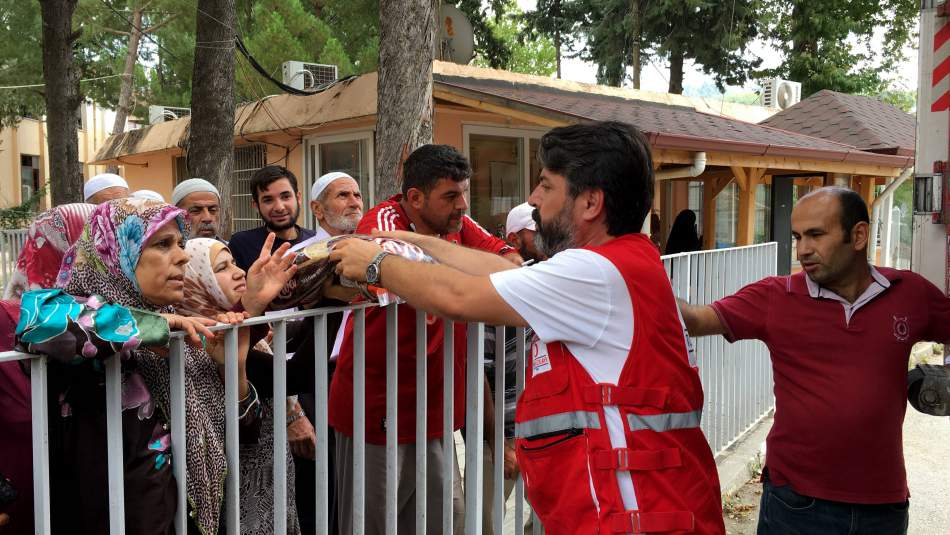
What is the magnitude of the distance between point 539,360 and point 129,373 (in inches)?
40.3

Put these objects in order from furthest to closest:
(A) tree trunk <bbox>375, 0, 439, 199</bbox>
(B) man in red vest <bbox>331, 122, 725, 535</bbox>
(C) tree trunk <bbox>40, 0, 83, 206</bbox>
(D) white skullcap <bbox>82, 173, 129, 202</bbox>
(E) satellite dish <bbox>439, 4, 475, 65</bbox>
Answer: (E) satellite dish <bbox>439, 4, 475, 65</bbox> < (C) tree trunk <bbox>40, 0, 83, 206</bbox> < (A) tree trunk <bbox>375, 0, 439, 199</bbox> < (D) white skullcap <bbox>82, 173, 129, 202</bbox> < (B) man in red vest <bbox>331, 122, 725, 535</bbox>

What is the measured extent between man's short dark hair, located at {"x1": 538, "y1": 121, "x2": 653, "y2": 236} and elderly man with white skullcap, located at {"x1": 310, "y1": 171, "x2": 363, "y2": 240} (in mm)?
2729

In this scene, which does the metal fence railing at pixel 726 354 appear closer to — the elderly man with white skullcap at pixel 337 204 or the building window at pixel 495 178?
the elderly man with white skullcap at pixel 337 204

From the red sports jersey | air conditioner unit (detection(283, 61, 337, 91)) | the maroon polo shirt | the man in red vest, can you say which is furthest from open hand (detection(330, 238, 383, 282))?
air conditioner unit (detection(283, 61, 337, 91))

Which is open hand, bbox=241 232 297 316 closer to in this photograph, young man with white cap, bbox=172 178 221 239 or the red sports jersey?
the red sports jersey

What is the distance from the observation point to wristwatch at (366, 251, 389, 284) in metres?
2.07

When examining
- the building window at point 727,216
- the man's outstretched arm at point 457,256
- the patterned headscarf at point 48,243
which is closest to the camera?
the man's outstretched arm at point 457,256

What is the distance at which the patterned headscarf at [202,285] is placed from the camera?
2369 millimetres

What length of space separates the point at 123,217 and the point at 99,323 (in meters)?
0.42

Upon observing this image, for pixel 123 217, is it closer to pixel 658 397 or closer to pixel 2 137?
pixel 658 397

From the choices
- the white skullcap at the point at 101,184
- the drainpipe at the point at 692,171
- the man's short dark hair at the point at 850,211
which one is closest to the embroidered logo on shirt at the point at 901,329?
the man's short dark hair at the point at 850,211

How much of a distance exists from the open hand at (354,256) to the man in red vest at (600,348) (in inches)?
0.4

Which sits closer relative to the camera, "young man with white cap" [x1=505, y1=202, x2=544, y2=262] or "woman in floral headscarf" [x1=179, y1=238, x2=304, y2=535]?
"woman in floral headscarf" [x1=179, y1=238, x2=304, y2=535]

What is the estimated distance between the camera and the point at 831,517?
2.67 m
